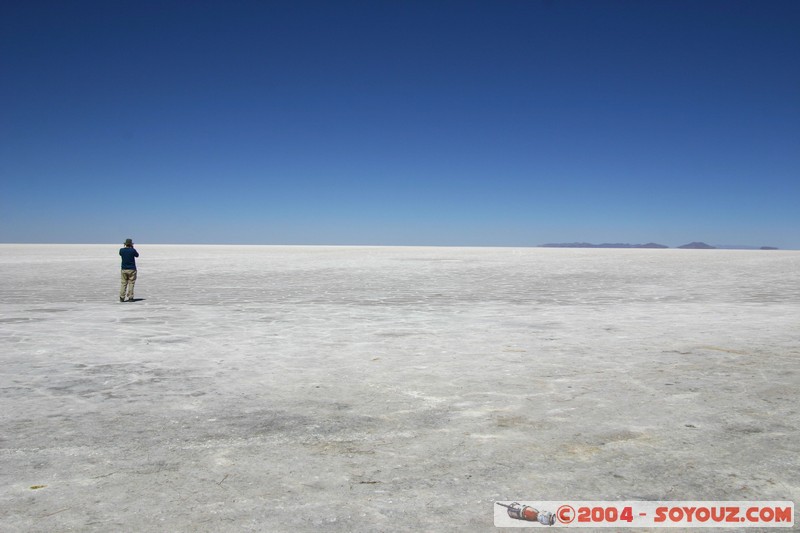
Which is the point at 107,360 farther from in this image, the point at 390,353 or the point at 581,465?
the point at 581,465

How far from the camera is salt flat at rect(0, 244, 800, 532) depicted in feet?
10.9

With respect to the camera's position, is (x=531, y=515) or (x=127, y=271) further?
(x=127, y=271)

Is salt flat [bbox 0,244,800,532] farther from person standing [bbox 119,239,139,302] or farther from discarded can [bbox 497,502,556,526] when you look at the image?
person standing [bbox 119,239,139,302]

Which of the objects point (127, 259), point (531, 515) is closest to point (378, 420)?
point (531, 515)

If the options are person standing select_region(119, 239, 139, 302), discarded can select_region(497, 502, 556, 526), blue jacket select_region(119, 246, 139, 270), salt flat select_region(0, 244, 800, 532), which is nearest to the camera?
discarded can select_region(497, 502, 556, 526)

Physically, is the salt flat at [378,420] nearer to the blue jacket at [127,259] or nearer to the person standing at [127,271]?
the person standing at [127,271]

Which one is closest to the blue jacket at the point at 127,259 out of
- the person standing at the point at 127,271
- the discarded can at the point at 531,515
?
the person standing at the point at 127,271

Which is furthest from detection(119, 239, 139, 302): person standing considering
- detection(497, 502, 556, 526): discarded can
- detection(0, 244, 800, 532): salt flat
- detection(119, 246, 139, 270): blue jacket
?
detection(497, 502, 556, 526): discarded can

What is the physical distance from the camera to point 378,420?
4.84m

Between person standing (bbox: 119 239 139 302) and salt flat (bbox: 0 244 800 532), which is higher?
person standing (bbox: 119 239 139 302)

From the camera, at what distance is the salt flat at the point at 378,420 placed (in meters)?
3.34

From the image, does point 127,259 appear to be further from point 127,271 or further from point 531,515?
point 531,515

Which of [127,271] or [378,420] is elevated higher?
[127,271]

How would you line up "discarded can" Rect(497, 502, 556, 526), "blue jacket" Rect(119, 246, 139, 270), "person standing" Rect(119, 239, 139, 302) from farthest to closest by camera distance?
"blue jacket" Rect(119, 246, 139, 270) < "person standing" Rect(119, 239, 139, 302) < "discarded can" Rect(497, 502, 556, 526)
